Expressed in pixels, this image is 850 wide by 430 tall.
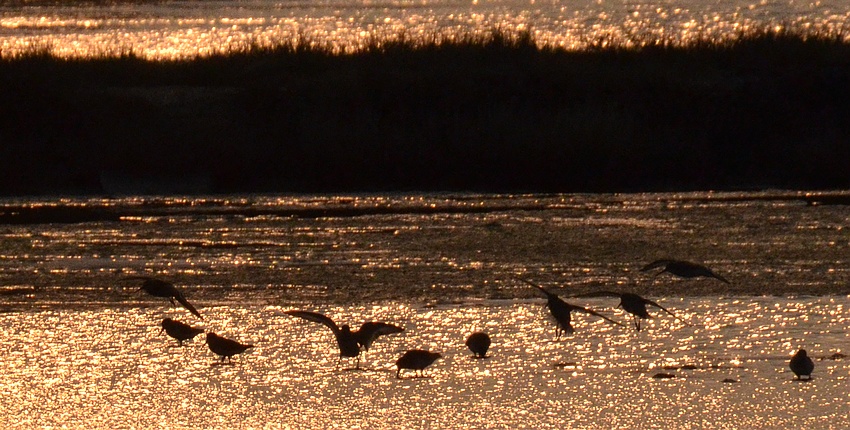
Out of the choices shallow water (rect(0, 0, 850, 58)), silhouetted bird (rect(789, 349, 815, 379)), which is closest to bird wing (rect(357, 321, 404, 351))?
silhouetted bird (rect(789, 349, 815, 379))

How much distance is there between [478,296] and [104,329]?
2.21 m

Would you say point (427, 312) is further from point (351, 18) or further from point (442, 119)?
point (351, 18)

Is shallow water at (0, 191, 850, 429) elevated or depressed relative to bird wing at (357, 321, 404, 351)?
depressed

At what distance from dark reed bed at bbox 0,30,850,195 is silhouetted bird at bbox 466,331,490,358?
800cm

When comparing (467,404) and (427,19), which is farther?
(427,19)

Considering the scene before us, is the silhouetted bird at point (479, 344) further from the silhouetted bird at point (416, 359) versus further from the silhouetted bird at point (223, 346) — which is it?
the silhouetted bird at point (223, 346)

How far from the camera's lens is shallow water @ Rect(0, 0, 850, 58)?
3209 cm

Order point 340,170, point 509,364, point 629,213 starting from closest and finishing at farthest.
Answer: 1. point 509,364
2. point 629,213
3. point 340,170

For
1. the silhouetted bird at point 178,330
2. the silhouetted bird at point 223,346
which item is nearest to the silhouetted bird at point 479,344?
the silhouetted bird at point 223,346

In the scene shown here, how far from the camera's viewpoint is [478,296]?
30.1 feet

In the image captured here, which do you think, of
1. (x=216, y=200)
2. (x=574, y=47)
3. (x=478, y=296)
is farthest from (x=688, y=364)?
(x=574, y=47)

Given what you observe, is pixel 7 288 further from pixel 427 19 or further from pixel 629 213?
pixel 427 19

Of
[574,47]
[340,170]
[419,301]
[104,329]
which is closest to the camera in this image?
[104,329]

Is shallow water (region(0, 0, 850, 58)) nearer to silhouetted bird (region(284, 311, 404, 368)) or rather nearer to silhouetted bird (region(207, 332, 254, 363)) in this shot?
silhouetted bird (region(207, 332, 254, 363))
